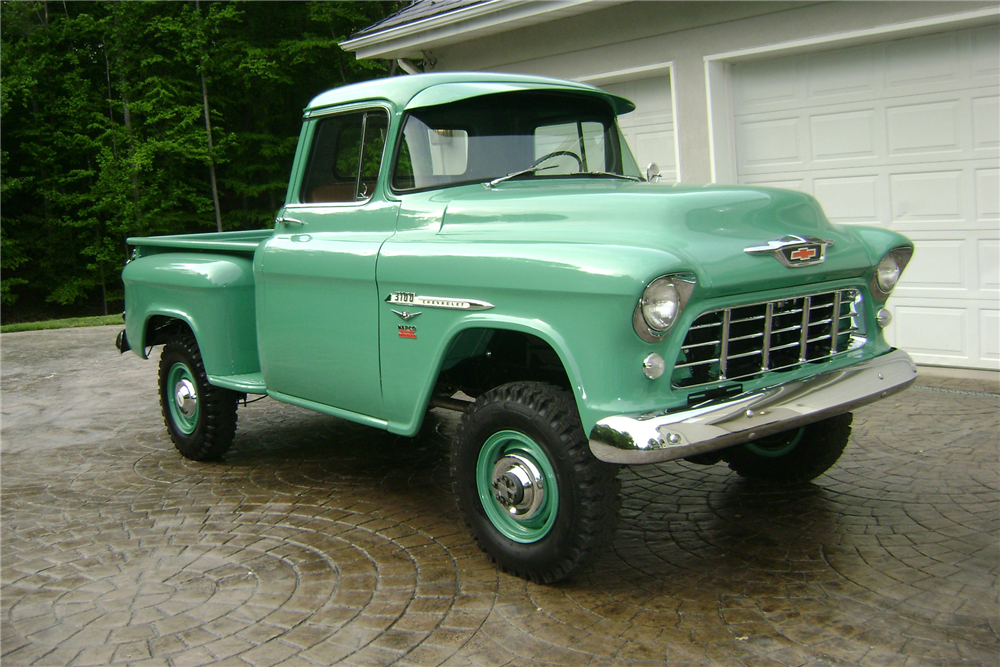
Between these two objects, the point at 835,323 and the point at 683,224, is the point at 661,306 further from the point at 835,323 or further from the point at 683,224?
the point at 835,323

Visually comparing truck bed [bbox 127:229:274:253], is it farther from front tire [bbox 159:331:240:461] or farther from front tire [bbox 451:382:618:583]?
front tire [bbox 451:382:618:583]

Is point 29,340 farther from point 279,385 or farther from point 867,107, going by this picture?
point 867,107

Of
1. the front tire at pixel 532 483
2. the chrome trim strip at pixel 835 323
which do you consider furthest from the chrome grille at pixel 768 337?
the front tire at pixel 532 483

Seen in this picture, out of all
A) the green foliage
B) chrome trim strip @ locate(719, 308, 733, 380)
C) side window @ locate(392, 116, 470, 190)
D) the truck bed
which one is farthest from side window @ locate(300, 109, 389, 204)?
the green foliage

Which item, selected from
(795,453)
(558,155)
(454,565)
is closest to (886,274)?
(795,453)

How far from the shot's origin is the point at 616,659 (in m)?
3.01

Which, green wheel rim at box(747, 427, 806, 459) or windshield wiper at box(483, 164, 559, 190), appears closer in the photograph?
windshield wiper at box(483, 164, 559, 190)

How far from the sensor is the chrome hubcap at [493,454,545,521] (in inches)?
141

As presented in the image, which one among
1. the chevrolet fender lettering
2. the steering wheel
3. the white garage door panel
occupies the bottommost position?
the chevrolet fender lettering

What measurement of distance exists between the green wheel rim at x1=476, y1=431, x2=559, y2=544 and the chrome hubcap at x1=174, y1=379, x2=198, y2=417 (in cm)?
265

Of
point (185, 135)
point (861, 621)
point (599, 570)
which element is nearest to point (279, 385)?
point (599, 570)

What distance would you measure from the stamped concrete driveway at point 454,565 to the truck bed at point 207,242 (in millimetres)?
1400

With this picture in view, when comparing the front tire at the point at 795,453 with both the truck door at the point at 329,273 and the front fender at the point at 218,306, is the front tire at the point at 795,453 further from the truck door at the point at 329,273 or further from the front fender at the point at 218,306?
the front fender at the point at 218,306

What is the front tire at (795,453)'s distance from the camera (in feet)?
14.8
